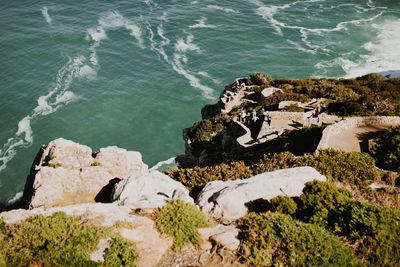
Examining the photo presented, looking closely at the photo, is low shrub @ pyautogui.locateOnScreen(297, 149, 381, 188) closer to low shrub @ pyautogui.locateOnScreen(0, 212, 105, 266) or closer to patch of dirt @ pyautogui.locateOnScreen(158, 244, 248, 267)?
patch of dirt @ pyautogui.locateOnScreen(158, 244, 248, 267)

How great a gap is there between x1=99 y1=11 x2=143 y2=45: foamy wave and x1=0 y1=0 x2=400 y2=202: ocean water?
0.33 meters

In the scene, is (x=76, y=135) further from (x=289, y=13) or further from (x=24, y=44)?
(x=289, y=13)

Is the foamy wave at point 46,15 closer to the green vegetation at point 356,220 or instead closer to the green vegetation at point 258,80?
the green vegetation at point 258,80

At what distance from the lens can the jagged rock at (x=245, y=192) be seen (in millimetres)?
13344

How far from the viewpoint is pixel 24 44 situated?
3182 inches

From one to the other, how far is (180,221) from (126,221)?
7.32 feet

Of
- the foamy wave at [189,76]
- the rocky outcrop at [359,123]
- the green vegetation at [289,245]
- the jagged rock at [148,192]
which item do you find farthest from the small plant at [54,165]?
the foamy wave at [189,76]

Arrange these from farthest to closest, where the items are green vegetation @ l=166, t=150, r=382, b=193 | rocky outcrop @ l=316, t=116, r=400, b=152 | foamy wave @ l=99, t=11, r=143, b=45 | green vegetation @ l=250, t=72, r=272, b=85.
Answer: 1. foamy wave @ l=99, t=11, r=143, b=45
2. green vegetation @ l=250, t=72, r=272, b=85
3. rocky outcrop @ l=316, t=116, r=400, b=152
4. green vegetation @ l=166, t=150, r=382, b=193

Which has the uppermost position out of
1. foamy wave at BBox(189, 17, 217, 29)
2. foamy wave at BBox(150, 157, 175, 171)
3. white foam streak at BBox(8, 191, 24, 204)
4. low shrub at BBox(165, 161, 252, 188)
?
foamy wave at BBox(189, 17, 217, 29)

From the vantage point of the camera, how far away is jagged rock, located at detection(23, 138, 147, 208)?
17444 millimetres

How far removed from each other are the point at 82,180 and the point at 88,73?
60943mm

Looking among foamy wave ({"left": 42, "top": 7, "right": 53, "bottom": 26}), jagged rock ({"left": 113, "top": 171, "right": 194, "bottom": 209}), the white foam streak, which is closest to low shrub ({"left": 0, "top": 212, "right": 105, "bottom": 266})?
jagged rock ({"left": 113, "top": 171, "right": 194, "bottom": 209})

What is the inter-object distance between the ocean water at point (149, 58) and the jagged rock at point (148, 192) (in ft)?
113

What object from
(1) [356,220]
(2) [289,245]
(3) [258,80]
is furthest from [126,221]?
(3) [258,80]
